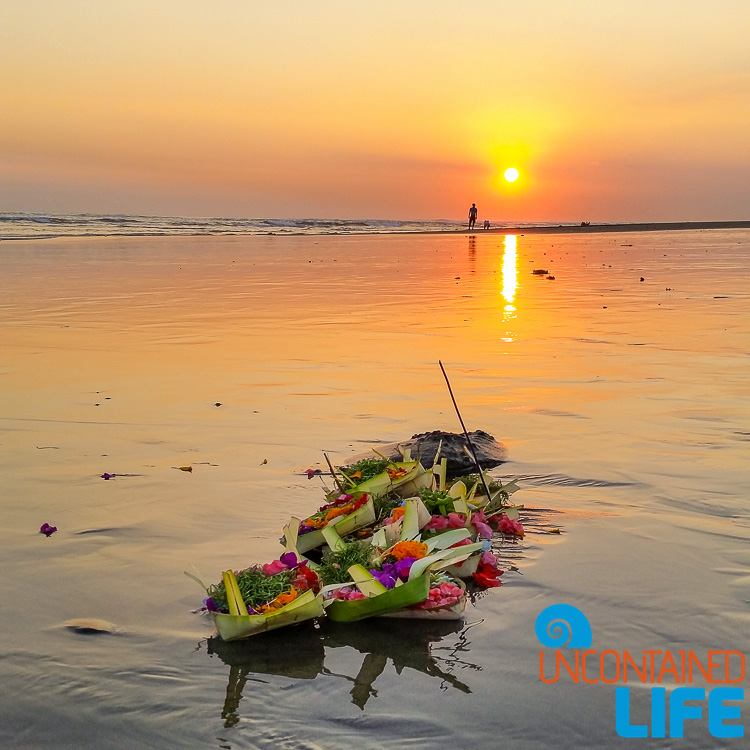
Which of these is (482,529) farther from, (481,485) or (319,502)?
(319,502)

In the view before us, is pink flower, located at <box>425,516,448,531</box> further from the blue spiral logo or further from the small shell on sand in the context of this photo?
the small shell on sand

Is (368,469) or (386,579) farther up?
(368,469)

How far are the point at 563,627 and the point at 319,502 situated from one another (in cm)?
209

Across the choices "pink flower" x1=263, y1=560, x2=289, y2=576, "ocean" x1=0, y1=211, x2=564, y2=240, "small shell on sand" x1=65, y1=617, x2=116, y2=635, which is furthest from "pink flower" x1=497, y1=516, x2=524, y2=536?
"ocean" x1=0, y1=211, x2=564, y2=240

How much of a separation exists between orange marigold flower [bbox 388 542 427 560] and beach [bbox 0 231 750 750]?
1.23 ft

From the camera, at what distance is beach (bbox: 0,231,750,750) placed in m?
3.24

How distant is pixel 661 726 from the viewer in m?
3.11

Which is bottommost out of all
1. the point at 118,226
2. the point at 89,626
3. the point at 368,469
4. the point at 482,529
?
the point at 89,626

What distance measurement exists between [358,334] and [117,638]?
8.45 m

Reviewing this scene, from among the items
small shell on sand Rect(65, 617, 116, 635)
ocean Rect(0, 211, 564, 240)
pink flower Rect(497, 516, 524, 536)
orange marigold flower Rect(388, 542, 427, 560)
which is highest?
ocean Rect(0, 211, 564, 240)

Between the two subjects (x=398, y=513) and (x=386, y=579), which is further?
(x=398, y=513)
